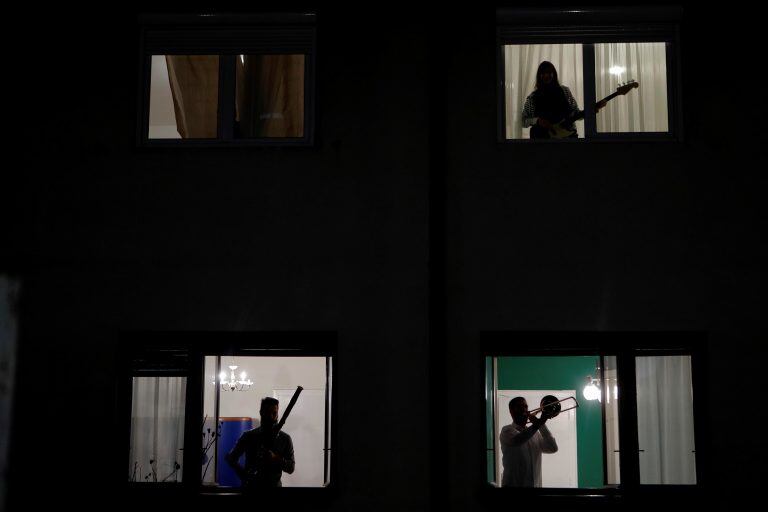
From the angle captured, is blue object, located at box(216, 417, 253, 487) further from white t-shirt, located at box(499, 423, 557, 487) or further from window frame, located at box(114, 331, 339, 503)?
white t-shirt, located at box(499, 423, 557, 487)

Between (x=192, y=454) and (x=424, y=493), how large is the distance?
2002mm

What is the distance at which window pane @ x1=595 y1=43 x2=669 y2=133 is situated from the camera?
7.31 m

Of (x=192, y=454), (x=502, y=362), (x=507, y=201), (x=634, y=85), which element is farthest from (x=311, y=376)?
(x=634, y=85)

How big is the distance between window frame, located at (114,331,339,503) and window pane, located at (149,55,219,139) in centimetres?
186

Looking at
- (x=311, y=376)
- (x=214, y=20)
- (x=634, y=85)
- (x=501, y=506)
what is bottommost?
(x=501, y=506)

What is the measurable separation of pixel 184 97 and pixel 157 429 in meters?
3.01

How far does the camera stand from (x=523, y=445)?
6.89m

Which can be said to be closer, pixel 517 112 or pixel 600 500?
pixel 600 500

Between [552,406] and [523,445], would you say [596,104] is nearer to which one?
[552,406]

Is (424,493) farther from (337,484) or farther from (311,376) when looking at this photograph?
(311,376)

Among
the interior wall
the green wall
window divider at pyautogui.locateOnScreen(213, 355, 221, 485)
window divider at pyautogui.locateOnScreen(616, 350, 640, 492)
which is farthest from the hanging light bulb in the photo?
window divider at pyautogui.locateOnScreen(213, 355, 221, 485)

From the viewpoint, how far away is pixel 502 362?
693cm

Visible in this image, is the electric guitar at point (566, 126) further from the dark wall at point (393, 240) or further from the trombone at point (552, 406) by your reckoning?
the trombone at point (552, 406)

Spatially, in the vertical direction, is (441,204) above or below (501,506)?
above
